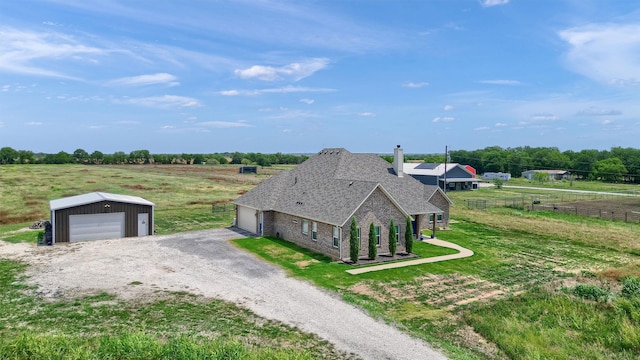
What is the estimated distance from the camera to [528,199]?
64062 millimetres

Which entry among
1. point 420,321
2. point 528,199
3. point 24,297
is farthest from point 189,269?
point 528,199

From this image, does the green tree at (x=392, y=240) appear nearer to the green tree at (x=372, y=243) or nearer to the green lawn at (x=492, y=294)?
the green tree at (x=372, y=243)

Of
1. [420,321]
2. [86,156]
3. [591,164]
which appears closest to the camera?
[420,321]

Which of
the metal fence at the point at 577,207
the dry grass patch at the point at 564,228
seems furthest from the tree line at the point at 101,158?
the dry grass patch at the point at 564,228

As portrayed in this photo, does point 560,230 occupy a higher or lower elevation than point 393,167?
lower

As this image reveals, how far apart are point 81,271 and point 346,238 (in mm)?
14959

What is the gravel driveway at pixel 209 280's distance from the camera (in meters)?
14.9

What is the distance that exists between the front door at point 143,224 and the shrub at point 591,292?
95.1ft

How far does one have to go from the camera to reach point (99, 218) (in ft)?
101

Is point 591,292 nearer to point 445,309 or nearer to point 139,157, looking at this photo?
point 445,309

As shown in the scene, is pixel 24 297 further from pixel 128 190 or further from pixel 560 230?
pixel 128 190

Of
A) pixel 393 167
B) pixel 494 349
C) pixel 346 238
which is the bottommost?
pixel 494 349

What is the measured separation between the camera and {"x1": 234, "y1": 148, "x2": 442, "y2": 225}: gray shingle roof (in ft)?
88.8

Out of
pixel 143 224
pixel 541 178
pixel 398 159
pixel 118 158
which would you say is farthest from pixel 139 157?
pixel 398 159
